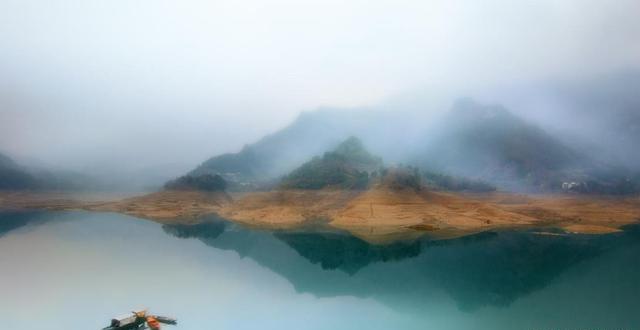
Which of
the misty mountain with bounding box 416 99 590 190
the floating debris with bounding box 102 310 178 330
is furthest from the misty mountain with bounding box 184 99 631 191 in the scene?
the floating debris with bounding box 102 310 178 330

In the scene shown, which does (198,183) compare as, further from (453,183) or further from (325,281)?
(325,281)

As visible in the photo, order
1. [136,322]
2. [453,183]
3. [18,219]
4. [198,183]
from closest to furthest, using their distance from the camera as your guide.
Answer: [136,322]
[18,219]
[453,183]
[198,183]

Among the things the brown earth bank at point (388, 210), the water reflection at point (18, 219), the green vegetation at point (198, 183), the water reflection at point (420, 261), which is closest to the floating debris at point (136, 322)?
the water reflection at point (420, 261)

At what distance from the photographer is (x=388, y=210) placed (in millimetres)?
50938

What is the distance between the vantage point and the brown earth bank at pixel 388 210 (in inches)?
1857

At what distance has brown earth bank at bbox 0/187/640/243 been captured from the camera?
155 ft

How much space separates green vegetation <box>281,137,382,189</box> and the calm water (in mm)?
19472

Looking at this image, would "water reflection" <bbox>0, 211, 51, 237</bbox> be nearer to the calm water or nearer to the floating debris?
the calm water

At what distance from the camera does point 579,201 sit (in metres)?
55.1

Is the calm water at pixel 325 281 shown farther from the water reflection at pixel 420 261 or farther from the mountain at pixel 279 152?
the mountain at pixel 279 152

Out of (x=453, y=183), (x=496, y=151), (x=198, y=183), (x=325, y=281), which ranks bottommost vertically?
(x=325, y=281)

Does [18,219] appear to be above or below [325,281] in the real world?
above

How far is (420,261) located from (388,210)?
829 inches

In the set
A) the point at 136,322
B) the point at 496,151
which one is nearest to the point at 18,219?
the point at 136,322
